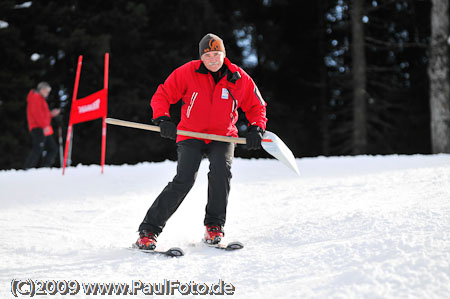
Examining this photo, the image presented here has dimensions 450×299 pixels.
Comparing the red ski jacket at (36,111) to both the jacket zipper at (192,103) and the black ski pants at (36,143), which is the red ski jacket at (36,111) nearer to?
the black ski pants at (36,143)

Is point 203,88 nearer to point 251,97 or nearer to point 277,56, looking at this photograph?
point 251,97

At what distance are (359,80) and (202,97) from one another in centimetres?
1118

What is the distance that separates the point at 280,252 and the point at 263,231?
2.20 ft

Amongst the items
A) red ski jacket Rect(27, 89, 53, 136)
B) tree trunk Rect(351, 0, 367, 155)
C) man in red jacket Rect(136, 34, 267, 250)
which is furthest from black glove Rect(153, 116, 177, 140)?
tree trunk Rect(351, 0, 367, 155)

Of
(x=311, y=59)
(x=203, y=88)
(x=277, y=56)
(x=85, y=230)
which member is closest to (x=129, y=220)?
(x=85, y=230)

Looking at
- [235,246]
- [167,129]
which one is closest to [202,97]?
[167,129]

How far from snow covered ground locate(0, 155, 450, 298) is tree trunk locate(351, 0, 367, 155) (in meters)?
7.30

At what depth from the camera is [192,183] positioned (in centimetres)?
327

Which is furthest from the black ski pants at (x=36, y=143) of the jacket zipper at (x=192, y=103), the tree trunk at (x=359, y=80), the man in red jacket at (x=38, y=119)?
the tree trunk at (x=359, y=80)

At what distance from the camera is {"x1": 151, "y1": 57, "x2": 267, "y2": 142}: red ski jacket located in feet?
10.6

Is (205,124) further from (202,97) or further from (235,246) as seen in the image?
(235,246)

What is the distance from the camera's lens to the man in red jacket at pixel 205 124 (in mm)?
3214

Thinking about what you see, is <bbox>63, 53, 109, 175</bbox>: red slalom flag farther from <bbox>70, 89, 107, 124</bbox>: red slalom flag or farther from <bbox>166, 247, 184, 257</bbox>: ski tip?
<bbox>166, 247, 184, 257</bbox>: ski tip

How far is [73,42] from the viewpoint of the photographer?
1339 cm
